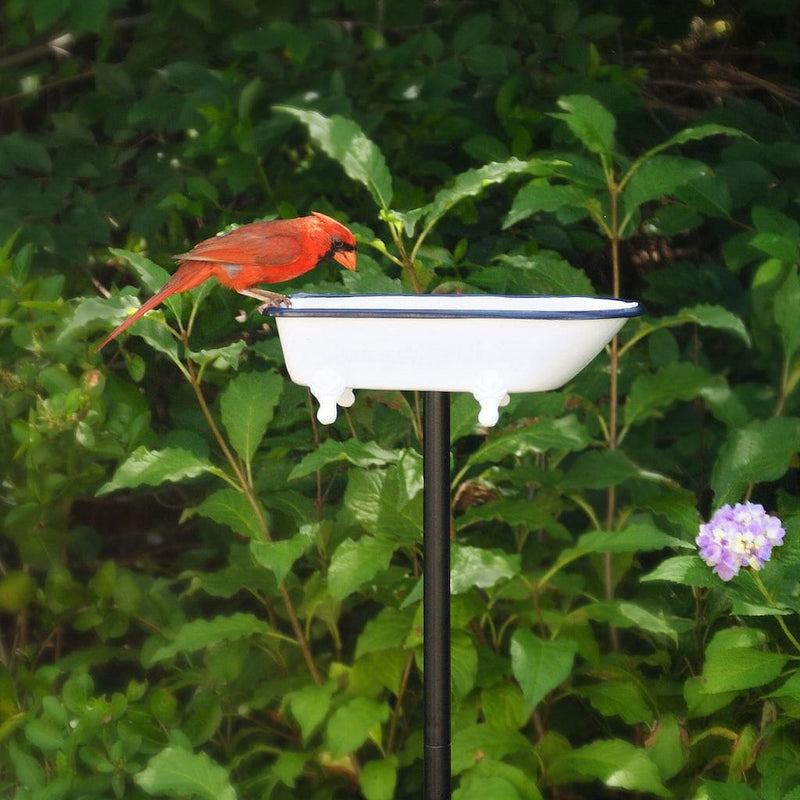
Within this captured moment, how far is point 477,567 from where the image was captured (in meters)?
1.91

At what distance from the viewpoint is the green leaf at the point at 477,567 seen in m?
1.88

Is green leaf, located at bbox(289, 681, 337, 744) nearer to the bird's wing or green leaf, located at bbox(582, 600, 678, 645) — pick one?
green leaf, located at bbox(582, 600, 678, 645)

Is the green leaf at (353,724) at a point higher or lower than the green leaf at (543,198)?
lower

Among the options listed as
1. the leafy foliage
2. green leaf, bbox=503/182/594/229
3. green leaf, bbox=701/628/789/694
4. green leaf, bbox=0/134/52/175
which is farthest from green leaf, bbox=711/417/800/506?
green leaf, bbox=0/134/52/175

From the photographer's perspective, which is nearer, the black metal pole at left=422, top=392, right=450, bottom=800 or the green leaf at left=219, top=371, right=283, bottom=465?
the black metal pole at left=422, top=392, right=450, bottom=800

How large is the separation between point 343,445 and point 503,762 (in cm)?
55

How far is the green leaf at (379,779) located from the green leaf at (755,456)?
67 centimetres

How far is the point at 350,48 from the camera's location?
2371 millimetres

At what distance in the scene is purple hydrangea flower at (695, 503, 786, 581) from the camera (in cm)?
175

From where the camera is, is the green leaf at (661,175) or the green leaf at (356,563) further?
the green leaf at (661,175)

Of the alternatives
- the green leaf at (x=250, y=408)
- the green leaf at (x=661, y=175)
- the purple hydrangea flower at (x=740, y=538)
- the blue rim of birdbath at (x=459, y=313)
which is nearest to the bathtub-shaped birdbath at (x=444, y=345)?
the blue rim of birdbath at (x=459, y=313)

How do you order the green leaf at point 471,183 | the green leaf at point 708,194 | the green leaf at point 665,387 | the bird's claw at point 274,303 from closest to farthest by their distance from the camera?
the bird's claw at point 274,303, the green leaf at point 471,183, the green leaf at point 665,387, the green leaf at point 708,194

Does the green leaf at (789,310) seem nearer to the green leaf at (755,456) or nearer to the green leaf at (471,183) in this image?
the green leaf at (755,456)

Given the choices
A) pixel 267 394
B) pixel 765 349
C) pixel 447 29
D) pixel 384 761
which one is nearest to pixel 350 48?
pixel 447 29
